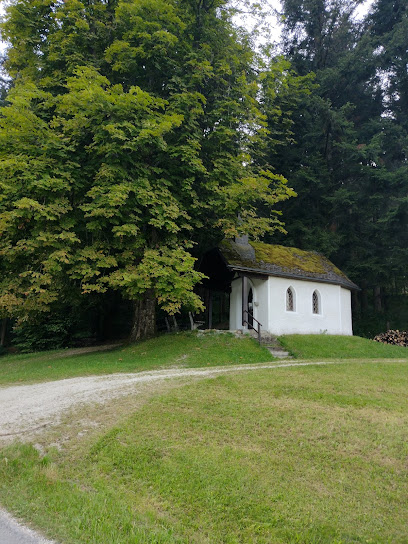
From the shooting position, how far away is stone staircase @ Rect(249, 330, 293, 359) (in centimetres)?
1543

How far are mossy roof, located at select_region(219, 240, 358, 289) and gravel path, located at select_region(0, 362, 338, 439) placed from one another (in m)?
8.22

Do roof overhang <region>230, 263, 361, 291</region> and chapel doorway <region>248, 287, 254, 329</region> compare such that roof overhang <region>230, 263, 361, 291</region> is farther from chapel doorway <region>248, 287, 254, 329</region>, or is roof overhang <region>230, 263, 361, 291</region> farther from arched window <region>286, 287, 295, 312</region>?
chapel doorway <region>248, 287, 254, 329</region>

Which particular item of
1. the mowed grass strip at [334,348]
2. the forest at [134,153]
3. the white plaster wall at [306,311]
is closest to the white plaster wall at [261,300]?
the white plaster wall at [306,311]

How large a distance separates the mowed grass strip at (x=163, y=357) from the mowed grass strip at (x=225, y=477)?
594 centimetres

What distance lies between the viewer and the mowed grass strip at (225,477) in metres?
3.80

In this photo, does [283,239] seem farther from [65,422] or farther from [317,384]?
[65,422]

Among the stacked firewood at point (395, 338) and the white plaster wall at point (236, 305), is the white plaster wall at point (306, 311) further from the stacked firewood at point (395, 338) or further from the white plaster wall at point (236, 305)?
the stacked firewood at point (395, 338)

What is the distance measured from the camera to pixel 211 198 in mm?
15531

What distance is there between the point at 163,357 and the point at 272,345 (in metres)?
4.82

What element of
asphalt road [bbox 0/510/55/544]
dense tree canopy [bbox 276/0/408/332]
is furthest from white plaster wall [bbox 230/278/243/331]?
asphalt road [bbox 0/510/55/544]

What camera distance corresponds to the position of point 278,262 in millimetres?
19750

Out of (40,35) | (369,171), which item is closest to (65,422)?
(40,35)

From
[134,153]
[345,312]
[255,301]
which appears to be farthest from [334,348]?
[134,153]

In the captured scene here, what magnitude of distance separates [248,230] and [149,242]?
4.16 m
